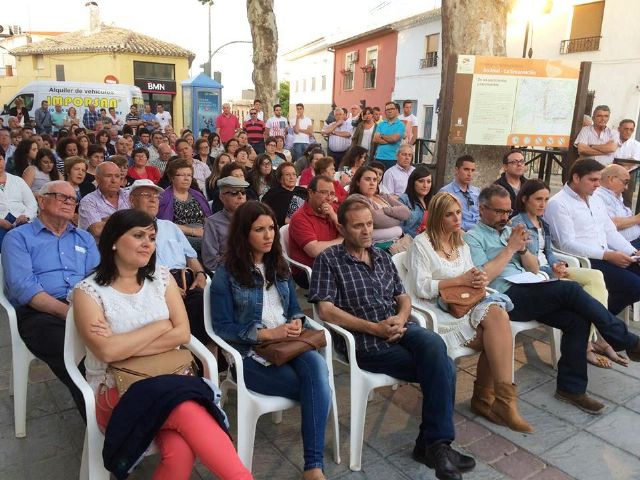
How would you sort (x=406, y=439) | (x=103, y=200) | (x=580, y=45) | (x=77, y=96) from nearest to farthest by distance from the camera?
(x=406, y=439) → (x=103, y=200) → (x=580, y=45) → (x=77, y=96)

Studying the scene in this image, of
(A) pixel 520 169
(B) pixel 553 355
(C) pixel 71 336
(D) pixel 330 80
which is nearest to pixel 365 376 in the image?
(C) pixel 71 336

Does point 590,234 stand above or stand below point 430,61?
below

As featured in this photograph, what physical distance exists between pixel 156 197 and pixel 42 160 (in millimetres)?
2521

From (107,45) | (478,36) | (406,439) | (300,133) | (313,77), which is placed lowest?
(406,439)

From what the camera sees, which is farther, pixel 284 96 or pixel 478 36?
pixel 284 96

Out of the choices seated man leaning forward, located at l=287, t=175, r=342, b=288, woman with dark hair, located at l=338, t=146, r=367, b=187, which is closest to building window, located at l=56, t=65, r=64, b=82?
woman with dark hair, located at l=338, t=146, r=367, b=187

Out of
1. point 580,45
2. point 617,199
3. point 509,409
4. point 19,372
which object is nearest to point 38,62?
point 580,45

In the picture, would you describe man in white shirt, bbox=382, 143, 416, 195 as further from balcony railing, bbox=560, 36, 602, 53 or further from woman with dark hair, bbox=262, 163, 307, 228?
balcony railing, bbox=560, 36, 602, 53

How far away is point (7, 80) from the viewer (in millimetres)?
35031

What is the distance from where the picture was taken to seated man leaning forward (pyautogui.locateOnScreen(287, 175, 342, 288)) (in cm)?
362

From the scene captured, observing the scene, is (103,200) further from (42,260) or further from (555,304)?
(555,304)

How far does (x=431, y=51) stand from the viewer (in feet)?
69.1

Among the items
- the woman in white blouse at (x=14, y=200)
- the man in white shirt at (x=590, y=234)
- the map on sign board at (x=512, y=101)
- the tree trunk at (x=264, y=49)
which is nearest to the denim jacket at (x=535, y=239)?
the man in white shirt at (x=590, y=234)

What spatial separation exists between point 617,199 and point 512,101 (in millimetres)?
1321
